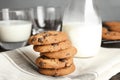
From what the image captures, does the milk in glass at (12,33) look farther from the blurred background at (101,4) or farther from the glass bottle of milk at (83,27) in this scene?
the blurred background at (101,4)

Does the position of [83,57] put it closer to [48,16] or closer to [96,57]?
[96,57]

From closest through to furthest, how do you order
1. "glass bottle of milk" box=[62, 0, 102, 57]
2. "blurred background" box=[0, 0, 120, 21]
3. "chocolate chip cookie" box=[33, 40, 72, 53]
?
"chocolate chip cookie" box=[33, 40, 72, 53] < "glass bottle of milk" box=[62, 0, 102, 57] < "blurred background" box=[0, 0, 120, 21]

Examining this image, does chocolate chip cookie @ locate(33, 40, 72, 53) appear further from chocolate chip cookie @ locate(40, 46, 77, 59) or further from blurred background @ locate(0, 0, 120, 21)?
blurred background @ locate(0, 0, 120, 21)

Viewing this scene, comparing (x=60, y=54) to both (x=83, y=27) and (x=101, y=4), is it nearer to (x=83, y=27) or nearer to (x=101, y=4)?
(x=83, y=27)

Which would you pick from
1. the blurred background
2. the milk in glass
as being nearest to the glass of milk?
the milk in glass

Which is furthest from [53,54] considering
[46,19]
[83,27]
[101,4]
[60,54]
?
[101,4]

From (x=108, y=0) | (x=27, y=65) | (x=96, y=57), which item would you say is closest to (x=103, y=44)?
(x=96, y=57)
